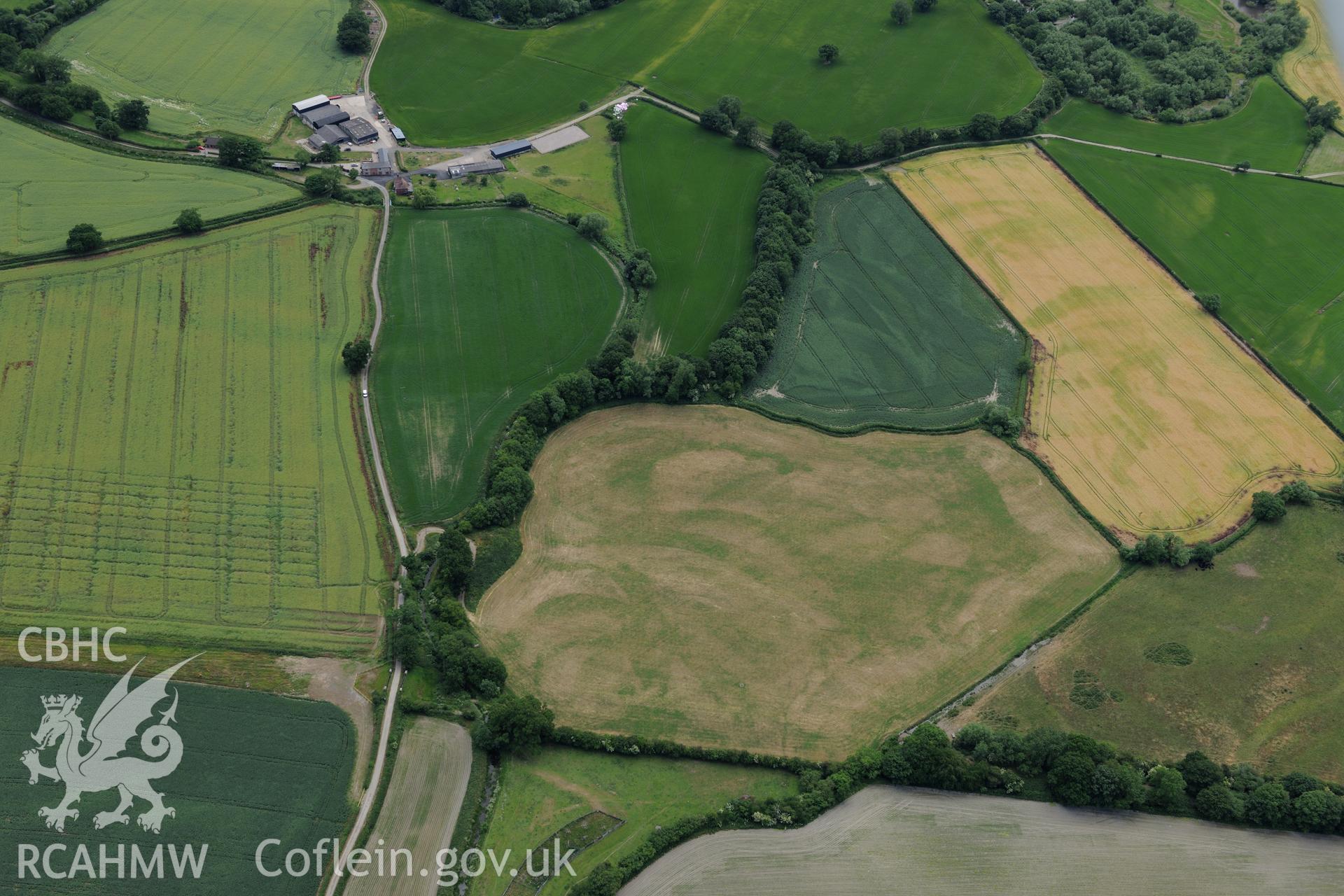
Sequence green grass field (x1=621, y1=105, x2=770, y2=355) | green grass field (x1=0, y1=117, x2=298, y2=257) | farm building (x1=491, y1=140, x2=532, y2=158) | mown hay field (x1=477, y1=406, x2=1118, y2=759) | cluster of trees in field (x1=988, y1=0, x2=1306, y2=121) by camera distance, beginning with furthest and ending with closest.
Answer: cluster of trees in field (x1=988, y1=0, x2=1306, y2=121) → farm building (x1=491, y1=140, x2=532, y2=158) → green grass field (x1=0, y1=117, x2=298, y2=257) → green grass field (x1=621, y1=105, x2=770, y2=355) → mown hay field (x1=477, y1=406, x2=1118, y2=759)

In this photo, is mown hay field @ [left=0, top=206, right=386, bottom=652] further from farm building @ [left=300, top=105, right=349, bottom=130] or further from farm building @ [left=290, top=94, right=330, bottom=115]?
farm building @ [left=290, top=94, right=330, bottom=115]

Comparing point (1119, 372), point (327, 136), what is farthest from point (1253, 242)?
point (327, 136)

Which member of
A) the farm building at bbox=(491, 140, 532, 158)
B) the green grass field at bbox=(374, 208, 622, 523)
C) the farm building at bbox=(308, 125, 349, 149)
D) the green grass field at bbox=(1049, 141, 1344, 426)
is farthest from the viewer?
the farm building at bbox=(491, 140, 532, 158)

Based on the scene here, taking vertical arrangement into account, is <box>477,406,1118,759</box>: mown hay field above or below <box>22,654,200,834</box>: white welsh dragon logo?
above

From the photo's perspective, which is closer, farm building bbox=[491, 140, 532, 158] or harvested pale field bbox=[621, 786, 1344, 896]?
harvested pale field bbox=[621, 786, 1344, 896]

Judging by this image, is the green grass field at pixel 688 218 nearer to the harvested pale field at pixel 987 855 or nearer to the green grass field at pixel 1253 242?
the green grass field at pixel 1253 242

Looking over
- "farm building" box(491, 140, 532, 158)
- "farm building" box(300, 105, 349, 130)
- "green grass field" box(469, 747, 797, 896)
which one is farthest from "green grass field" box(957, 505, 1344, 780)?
"farm building" box(300, 105, 349, 130)

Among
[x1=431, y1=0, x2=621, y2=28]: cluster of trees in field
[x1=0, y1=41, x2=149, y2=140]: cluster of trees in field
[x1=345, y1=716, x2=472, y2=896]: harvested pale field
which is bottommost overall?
[x1=345, y1=716, x2=472, y2=896]: harvested pale field

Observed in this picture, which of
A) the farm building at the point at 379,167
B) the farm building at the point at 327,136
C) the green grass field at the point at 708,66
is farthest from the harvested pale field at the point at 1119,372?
the farm building at the point at 327,136
